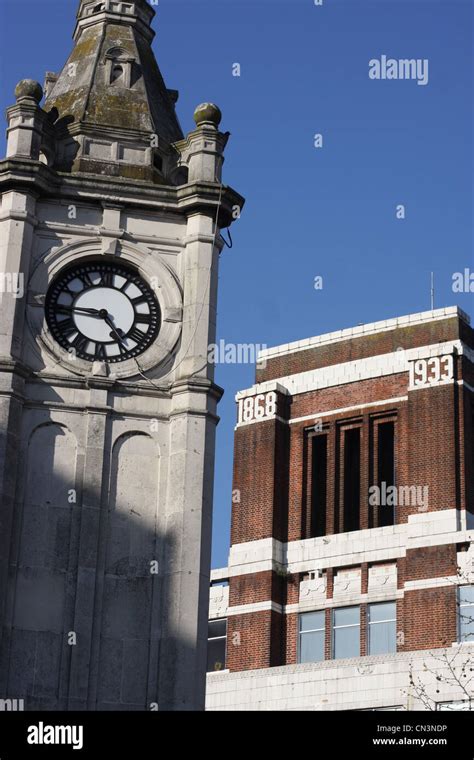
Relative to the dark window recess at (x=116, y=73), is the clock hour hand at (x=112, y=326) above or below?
below

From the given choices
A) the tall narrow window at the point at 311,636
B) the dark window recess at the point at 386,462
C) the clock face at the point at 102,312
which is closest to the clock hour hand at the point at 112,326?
the clock face at the point at 102,312

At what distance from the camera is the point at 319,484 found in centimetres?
8650

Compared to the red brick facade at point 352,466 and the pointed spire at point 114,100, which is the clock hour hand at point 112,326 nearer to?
the pointed spire at point 114,100

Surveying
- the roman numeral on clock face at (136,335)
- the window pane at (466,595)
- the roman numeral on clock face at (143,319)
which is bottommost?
the roman numeral on clock face at (136,335)

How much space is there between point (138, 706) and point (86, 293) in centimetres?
812

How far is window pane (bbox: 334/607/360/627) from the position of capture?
3145 inches

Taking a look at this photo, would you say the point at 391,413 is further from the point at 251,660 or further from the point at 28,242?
the point at 28,242

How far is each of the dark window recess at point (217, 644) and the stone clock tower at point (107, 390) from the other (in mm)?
48333

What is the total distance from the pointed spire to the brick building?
129 feet

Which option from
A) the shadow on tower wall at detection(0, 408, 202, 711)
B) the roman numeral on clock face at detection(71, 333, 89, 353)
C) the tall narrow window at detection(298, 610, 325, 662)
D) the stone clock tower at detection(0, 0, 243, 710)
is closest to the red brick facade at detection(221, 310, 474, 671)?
the tall narrow window at detection(298, 610, 325, 662)

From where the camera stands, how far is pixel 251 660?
81000 mm

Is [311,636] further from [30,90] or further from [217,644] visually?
[30,90]

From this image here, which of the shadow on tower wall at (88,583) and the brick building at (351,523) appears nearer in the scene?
the shadow on tower wall at (88,583)

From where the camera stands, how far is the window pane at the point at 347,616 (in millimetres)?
79875
